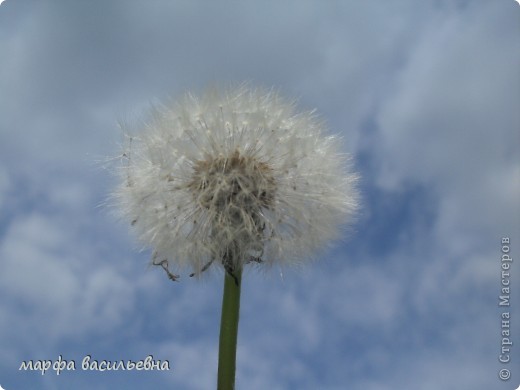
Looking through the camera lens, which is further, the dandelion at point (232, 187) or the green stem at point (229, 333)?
the dandelion at point (232, 187)

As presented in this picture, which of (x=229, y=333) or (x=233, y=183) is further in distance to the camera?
(x=233, y=183)

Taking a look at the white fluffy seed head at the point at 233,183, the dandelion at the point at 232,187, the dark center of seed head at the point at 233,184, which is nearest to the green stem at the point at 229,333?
the dandelion at the point at 232,187

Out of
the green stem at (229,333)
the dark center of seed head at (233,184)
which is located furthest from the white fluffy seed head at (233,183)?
the green stem at (229,333)

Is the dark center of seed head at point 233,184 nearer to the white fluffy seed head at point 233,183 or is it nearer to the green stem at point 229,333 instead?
the white fluffy seed head at point 233,183

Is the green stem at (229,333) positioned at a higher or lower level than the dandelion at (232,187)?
lower

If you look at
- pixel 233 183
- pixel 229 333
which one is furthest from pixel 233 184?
pixel 229 333

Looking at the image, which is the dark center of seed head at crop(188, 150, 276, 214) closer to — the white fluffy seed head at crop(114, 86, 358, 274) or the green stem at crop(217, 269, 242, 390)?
the white fluffy seed head at crop(114, 86, 358, 274)

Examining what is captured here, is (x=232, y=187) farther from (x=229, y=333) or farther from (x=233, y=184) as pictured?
(x=229, y=333)
